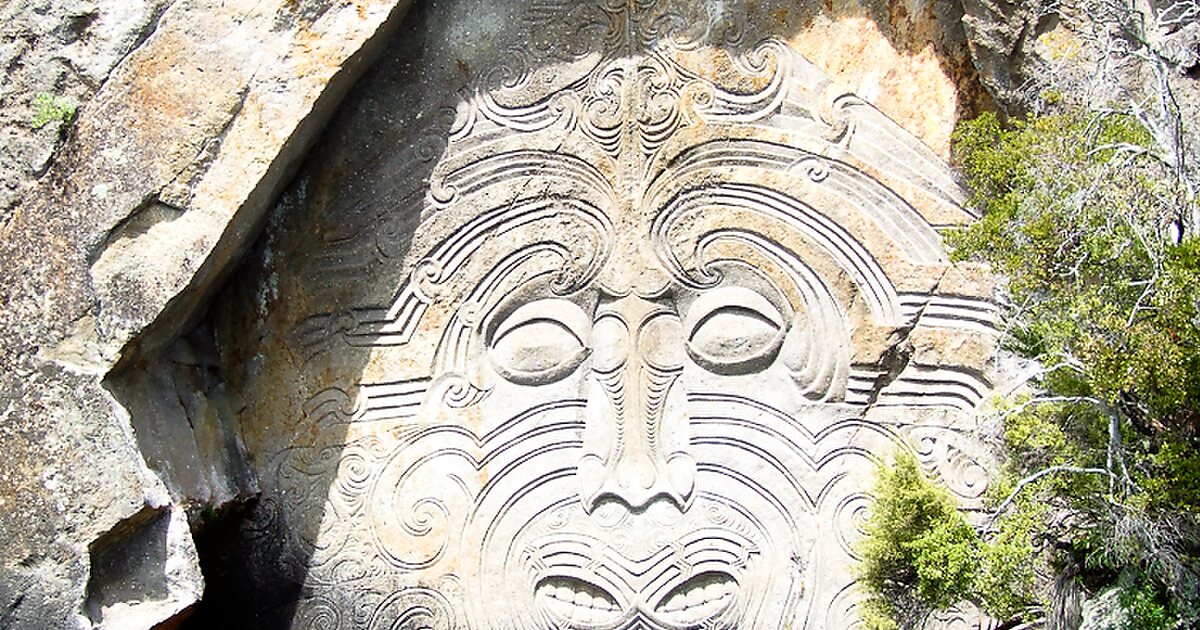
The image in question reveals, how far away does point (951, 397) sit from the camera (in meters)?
5.45

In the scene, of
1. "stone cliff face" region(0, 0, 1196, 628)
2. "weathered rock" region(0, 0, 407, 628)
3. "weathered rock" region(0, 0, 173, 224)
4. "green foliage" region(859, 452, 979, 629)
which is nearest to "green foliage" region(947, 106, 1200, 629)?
"green foliage" region(859, 452, 979, 629)

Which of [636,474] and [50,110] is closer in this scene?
[50,110]

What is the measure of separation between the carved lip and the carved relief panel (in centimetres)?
1

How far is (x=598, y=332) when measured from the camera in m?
5.63

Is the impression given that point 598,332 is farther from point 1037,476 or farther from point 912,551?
point 1037,476

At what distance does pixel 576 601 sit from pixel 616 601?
0.16m

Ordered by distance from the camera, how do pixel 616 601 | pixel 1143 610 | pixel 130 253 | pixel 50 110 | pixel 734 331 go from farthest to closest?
1. pixel 734 331
2. pixel 616 601
3. pixel 50 110
4. pixel 130 253
5. pixel 1143 610

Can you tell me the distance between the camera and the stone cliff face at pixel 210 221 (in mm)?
4898

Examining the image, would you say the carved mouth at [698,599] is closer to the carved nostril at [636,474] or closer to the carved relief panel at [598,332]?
the carved relief panel at [598,332]

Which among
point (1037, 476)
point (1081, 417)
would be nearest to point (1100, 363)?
point (1081, 417)

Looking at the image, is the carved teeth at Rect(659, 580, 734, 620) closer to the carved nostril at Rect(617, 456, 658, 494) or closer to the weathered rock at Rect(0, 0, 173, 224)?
the carved nostril at Rect(617, 456, 658, 494)

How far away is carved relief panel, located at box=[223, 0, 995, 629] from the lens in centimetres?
544

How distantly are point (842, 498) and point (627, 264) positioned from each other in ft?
3.84

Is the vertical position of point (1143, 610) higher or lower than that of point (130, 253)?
lower
